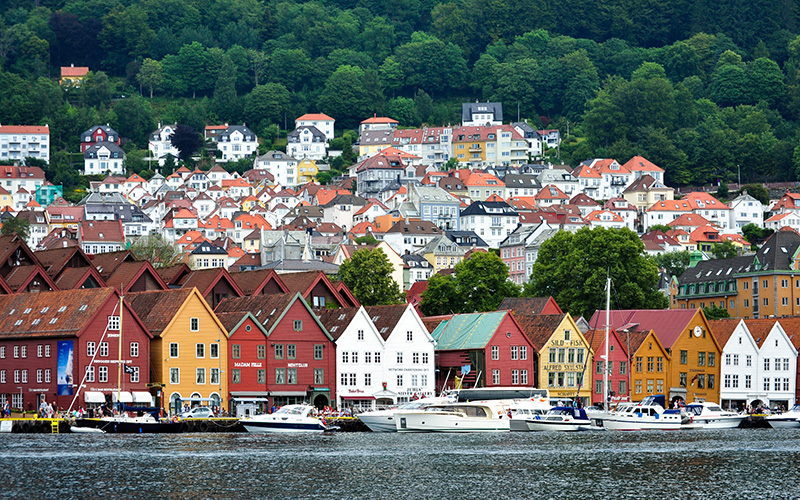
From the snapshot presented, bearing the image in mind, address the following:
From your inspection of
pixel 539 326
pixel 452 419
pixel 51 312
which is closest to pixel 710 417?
pixel 539 326

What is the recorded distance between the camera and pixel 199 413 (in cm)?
8175

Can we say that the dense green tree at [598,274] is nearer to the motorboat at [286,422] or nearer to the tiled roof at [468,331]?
the tiled roof at [468,331]

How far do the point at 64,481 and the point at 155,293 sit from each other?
36.5 m

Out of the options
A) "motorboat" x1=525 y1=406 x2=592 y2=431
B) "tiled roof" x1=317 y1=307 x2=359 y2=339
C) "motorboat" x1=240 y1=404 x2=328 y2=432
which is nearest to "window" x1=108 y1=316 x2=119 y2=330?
"motorboat" x1=240 y1=404 x2=328 y2=432

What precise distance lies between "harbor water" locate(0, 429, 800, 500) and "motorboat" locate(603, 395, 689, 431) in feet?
24.9

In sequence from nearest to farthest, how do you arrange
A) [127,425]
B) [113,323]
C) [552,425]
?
[127,425] → [113,323] → [552,425]

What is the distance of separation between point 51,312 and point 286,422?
16.3 meters

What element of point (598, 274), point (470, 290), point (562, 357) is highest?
point (598, 274)

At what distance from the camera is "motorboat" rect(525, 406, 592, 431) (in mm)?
84125

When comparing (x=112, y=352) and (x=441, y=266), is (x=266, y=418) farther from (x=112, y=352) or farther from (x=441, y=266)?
(x=441, y=266)

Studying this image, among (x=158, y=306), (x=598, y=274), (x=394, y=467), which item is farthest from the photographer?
(x=598, y=274)

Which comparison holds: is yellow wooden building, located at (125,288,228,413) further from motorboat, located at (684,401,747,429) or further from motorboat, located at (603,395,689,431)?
motorboat, located at (684,401,747,429)

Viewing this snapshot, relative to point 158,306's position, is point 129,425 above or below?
below

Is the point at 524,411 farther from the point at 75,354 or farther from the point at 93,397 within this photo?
the point at 75,354
